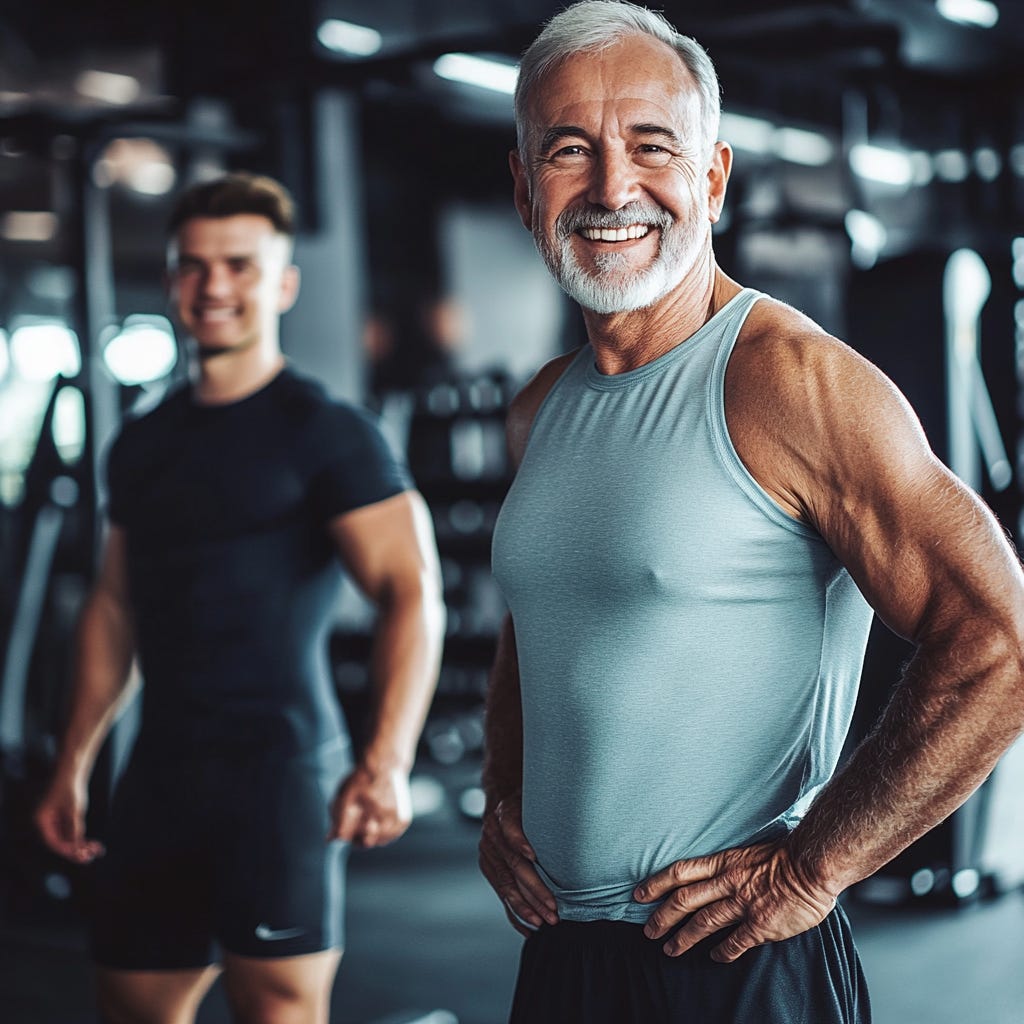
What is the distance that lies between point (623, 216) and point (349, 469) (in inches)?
36.4

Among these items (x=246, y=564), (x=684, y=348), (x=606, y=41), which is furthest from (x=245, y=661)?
(x=606, y=41)

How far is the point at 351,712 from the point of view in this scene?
5453mm

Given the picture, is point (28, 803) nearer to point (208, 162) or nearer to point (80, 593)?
point (80, 593)

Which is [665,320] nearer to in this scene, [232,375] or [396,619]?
[396,619]

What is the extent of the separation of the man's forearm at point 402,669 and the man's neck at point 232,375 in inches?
17.2

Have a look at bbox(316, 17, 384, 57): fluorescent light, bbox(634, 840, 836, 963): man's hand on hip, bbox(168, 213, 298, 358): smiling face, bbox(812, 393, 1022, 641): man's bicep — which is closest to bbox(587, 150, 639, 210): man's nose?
bbox(812, 393, 1022, 641): man's bicep

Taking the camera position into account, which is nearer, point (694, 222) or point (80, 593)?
point (694, 222)

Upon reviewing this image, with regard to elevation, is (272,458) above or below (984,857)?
above

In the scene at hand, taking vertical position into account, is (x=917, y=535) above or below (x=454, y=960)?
above

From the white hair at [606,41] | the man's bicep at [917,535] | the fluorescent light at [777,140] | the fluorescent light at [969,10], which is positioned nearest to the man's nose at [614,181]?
the white hair at [606,41]

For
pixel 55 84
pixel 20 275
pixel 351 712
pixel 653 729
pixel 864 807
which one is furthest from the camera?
pixel 20 275

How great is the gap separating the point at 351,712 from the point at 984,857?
2529 mm

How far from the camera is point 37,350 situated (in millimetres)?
7926

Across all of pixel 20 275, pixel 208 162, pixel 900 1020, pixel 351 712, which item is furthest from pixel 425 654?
pixel 20 275
